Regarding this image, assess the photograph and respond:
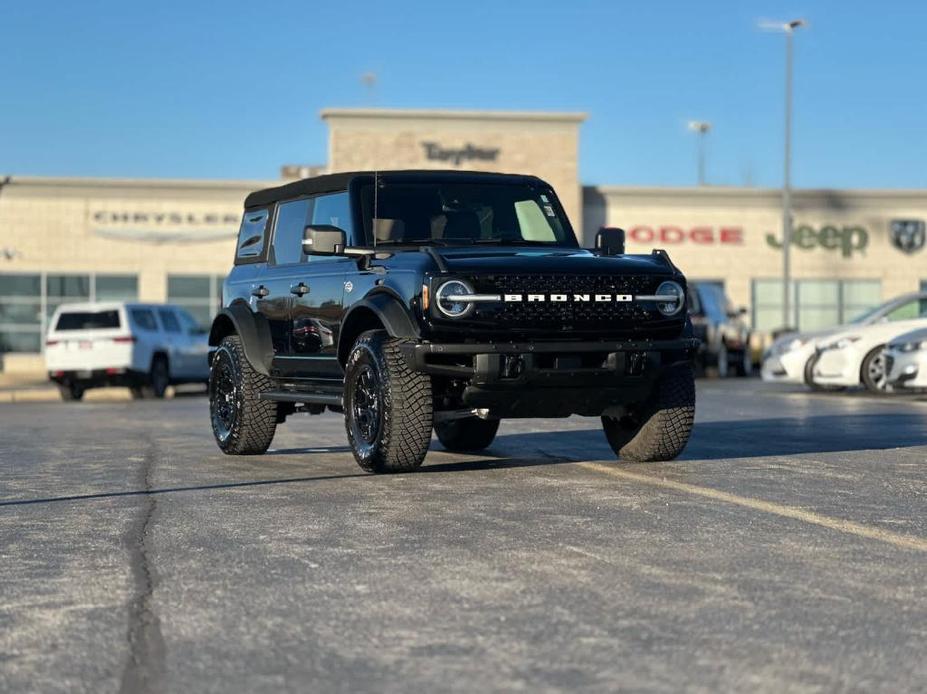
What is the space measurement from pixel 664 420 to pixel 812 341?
13230mm

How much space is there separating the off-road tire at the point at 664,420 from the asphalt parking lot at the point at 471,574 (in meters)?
0.19

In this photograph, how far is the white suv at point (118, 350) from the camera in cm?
2820

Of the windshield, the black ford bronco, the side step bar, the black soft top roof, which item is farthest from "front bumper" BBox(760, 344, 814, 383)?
the side step bar

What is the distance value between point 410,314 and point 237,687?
554 cm

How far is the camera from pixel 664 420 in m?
10.9

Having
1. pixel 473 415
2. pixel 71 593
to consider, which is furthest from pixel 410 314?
pixel 71 593

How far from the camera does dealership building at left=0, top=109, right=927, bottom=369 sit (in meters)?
52.0

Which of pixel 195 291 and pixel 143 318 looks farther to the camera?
pixel 195 291

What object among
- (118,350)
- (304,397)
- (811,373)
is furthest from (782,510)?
(118,350)

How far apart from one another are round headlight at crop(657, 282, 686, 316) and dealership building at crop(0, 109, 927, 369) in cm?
4112

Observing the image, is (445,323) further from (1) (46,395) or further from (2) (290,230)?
(1) (46,395)

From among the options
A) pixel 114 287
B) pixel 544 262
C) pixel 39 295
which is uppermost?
pixel 114 287

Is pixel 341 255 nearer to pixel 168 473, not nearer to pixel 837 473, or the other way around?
pixel 168 473

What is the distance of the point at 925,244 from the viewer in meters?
57.0
